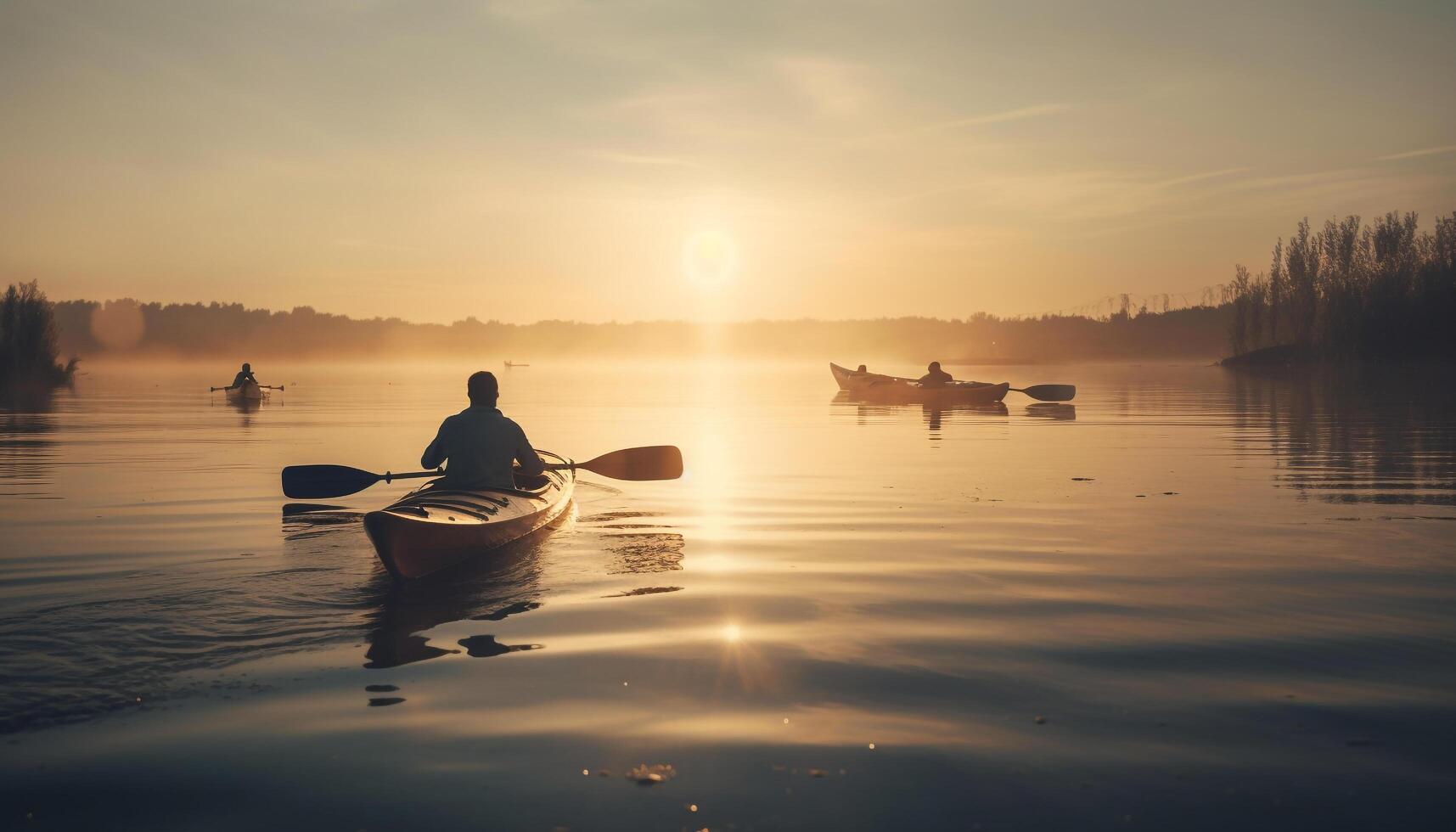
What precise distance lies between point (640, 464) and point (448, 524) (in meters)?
5.82

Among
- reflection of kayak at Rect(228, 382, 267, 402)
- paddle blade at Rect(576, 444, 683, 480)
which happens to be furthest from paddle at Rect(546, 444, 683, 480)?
reflection of kayak at Rect(228, 382, 267, 402)

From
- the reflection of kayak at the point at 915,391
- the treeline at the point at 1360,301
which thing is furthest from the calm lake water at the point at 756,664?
the treeline at the point at 1360,301

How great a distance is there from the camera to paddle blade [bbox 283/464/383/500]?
42.7 feet

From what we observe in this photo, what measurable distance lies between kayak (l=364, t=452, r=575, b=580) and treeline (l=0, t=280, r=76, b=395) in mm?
45933

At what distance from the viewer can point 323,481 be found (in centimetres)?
1312

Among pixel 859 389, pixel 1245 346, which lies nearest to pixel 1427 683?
pixel 859 389

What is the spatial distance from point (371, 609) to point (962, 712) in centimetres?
486

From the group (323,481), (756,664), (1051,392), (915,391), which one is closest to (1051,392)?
(1051,392)

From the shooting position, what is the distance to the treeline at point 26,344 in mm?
47000

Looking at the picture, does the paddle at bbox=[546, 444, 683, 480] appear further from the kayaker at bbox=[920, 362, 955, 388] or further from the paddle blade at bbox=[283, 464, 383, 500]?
the kayaker at bbox=[920, 362, 955, 388]

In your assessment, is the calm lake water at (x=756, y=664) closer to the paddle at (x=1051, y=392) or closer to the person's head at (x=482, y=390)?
the person's head at (x=482, y=390)

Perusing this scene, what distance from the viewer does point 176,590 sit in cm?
870

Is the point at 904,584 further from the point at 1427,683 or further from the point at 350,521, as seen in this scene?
the point at 350,521

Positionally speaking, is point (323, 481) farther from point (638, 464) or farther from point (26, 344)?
point (26, 344)
